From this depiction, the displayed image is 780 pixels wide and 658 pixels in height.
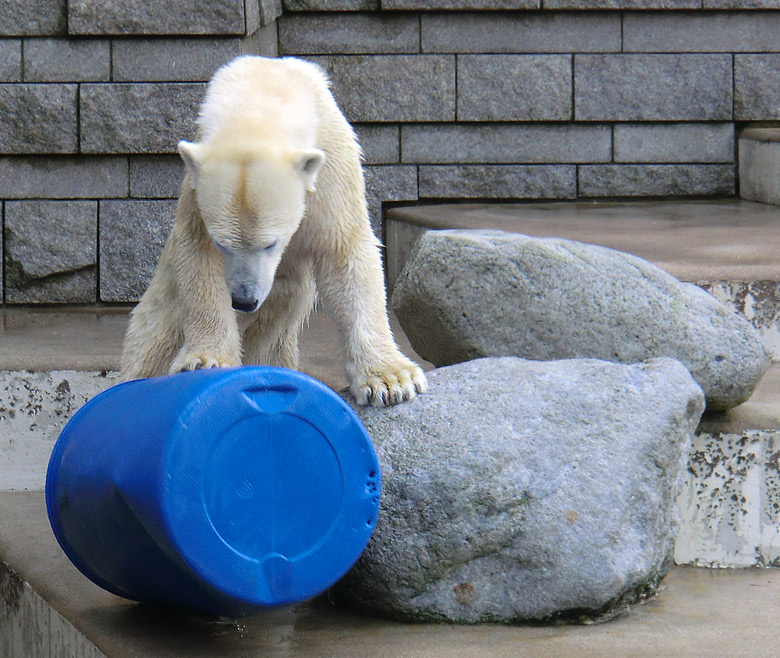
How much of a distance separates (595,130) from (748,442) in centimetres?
338

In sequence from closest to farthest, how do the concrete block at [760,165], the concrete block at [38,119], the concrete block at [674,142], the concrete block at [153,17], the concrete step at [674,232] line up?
the concrete step at [674,232] < the concrete block at [153,17] < the concrete block at [38,119] < the concrete block at [760,165] < the concrete block at [674,142]

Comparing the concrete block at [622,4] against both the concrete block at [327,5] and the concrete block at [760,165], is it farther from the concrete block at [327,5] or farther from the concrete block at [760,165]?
the concrete block at [327,5]

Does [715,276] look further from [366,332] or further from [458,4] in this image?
[458,4]

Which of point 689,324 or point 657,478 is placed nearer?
point 657,478

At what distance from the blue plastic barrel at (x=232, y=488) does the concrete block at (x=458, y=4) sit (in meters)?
4.05

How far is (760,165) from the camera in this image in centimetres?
603

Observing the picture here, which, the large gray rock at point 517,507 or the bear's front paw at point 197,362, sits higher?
the bear's front paw at point 197,362

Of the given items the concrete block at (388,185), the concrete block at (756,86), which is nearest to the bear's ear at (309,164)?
the concrete block at (388,185)

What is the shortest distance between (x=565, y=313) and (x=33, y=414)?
1847mm

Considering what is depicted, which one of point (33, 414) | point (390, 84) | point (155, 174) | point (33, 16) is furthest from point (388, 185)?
point (33, 414)

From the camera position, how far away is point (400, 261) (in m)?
5.63

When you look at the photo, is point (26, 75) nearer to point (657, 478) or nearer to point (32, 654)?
point (32, 654)

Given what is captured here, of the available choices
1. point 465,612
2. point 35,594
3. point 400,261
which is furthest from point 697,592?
point 400,261

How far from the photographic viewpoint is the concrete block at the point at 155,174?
16.7 ft
